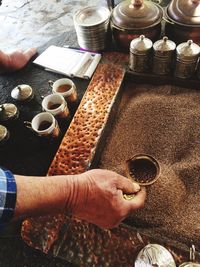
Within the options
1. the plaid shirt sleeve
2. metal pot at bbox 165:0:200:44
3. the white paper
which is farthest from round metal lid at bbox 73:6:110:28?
the plaid shirt sleeve

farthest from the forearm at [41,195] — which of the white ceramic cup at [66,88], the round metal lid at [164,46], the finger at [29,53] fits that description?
the finger at [29,53]

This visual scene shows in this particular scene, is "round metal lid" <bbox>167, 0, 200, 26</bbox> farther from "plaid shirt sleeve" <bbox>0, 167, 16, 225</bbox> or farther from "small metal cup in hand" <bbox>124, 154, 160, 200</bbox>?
"plaid shirt sleeve" <bbox>0, 167, 16, 225</bbox>

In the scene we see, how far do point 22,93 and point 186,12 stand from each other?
4.47 ft

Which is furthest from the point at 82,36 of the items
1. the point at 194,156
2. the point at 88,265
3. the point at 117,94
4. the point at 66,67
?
the point at 88,265

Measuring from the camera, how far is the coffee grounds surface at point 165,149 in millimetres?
1410

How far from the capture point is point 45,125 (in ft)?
5.70

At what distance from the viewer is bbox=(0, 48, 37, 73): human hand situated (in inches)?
91.0

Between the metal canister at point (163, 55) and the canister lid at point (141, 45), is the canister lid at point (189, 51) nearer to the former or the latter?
the metal canister at point (163, 55)

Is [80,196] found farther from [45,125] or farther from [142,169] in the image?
[45,125]

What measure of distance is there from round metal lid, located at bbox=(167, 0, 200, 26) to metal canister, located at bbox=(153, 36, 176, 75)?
9.5 inches

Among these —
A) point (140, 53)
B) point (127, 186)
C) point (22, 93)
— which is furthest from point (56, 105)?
point (127, 186)

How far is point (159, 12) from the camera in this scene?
2033mm

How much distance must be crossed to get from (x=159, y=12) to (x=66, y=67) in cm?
86

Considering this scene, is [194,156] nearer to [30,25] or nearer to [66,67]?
[66,67]
